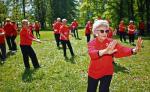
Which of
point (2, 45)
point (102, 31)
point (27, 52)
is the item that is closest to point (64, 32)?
point (2, 45)

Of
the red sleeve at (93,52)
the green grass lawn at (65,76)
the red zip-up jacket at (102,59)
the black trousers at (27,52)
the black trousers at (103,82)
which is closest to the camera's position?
the red sleeve at (93,52)

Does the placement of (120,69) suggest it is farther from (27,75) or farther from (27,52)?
(27,52)

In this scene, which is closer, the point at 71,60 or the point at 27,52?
the point at 27,52

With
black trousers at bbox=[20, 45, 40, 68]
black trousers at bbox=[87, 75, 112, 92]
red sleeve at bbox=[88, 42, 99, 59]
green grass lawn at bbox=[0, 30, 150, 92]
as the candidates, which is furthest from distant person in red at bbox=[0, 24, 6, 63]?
red sleeve at bbox=[88, 42, 99, 59]

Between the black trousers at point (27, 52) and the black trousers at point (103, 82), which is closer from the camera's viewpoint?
the black trousers at point (103, 82)

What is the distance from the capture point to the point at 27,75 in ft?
46.5

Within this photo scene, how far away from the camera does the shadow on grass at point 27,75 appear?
1315 centimetres

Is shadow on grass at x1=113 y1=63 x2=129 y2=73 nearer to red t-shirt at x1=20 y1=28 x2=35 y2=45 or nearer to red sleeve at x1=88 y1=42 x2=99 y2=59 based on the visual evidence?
red t-shirt at x1=20 y1=28 x2=35 y2=45

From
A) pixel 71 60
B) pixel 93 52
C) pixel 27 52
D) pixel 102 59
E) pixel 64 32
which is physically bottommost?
pixel 71 60

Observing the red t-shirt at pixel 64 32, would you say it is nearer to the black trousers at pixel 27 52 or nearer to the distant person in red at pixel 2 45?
the distant person in red at pixel 2 45

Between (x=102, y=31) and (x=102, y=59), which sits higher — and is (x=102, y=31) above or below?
above

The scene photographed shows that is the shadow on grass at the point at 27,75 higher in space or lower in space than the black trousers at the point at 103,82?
lower

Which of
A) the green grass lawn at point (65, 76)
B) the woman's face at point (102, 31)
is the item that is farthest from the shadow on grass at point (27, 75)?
the woman's face at point (102, 31)

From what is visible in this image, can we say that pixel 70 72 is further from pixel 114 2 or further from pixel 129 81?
pixel 114 2
